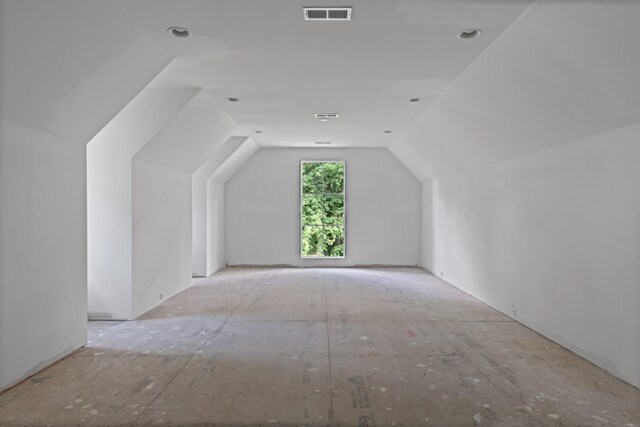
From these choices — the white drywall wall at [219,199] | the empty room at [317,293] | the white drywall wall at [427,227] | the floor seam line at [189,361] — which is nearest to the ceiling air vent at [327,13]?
the empty room at [317,293]

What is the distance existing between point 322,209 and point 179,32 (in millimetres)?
7433

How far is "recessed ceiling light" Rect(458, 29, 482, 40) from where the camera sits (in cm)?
358

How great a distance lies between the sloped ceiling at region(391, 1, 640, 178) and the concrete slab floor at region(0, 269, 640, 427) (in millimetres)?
2185

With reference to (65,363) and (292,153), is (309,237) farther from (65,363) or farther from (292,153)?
(65,363)

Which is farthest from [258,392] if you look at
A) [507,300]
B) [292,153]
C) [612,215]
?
[292,153]

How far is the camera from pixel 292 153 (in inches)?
412

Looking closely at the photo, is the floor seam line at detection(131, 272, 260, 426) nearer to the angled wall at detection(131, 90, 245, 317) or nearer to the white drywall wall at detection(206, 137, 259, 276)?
the angled wall at detection(131, 90, 245, 317)

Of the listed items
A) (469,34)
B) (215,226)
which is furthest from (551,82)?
(215,226)

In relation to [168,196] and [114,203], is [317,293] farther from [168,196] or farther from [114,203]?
[114,203]

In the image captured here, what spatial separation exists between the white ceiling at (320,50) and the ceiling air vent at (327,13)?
2.7 inches

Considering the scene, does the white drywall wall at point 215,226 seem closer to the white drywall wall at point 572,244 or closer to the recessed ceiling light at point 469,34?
the white drywall wall at point 572,244

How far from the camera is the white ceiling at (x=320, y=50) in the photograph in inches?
126

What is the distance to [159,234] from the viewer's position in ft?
20.5

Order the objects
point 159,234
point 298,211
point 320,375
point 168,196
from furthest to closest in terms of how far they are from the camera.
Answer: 1. point 298,211
2. point 168,196
3. point 159,234
4. point 320,375
